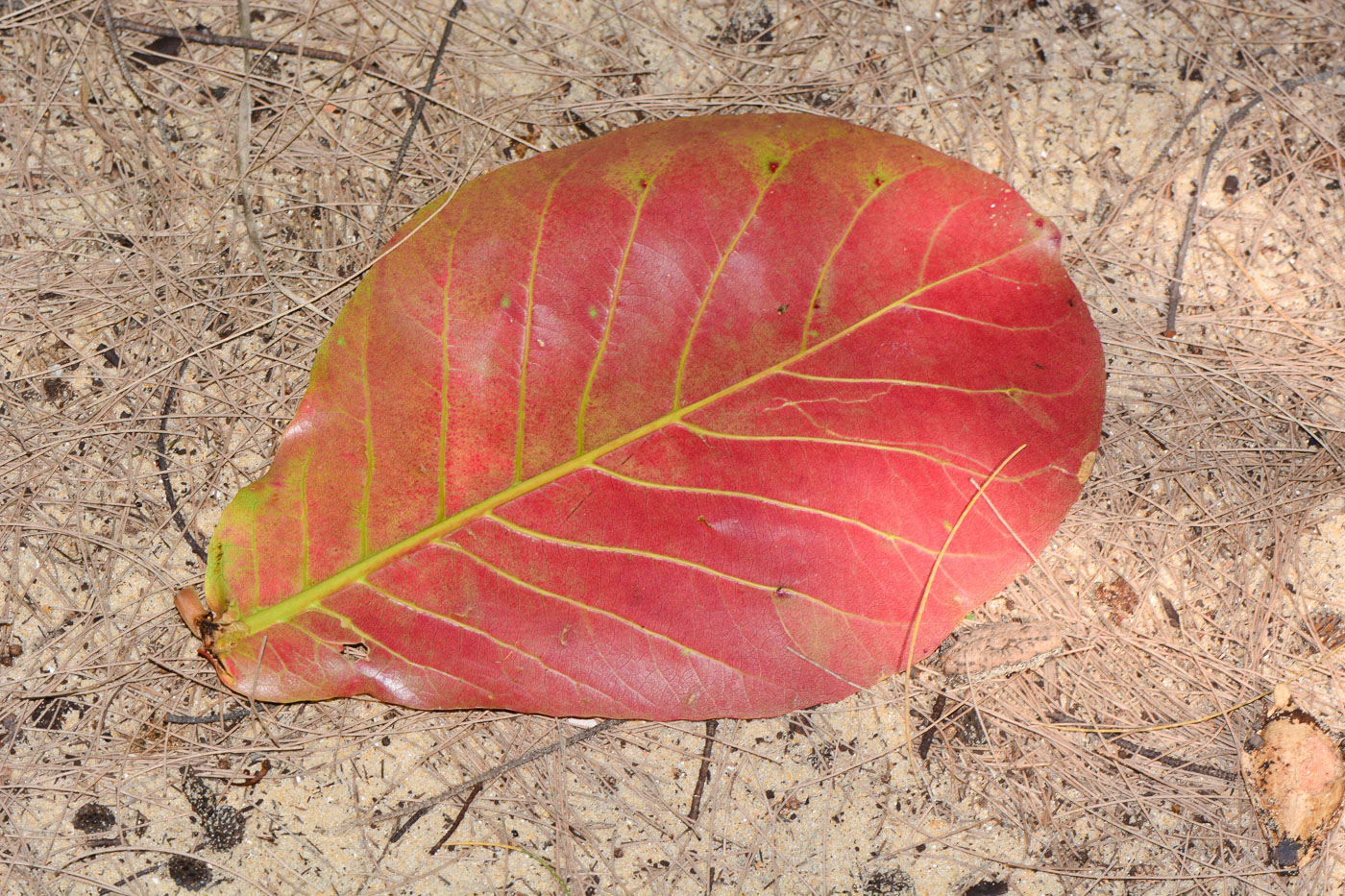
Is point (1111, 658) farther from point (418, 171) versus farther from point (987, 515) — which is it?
point (418, 171)

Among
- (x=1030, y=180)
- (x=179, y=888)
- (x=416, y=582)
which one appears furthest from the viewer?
(x=1030, y=180)

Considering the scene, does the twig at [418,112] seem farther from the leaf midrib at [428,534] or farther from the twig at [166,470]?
the leaf midrib at [428,534]

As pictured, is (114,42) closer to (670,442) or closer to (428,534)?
(428,534)

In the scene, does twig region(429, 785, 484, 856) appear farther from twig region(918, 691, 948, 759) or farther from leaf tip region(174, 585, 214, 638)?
twig region(918, 691, 948, 759)

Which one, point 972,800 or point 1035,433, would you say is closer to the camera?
point 1035,433

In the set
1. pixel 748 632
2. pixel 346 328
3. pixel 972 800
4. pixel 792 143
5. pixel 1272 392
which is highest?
pixel 792 143

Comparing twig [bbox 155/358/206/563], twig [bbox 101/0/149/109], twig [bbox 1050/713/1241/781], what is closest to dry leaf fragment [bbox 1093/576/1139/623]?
twig [bbox 1050/713/1241/781]

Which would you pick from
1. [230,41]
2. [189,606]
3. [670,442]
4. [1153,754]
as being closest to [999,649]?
[1153,754]

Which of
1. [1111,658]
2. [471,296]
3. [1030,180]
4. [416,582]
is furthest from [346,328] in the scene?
[1111,658]
